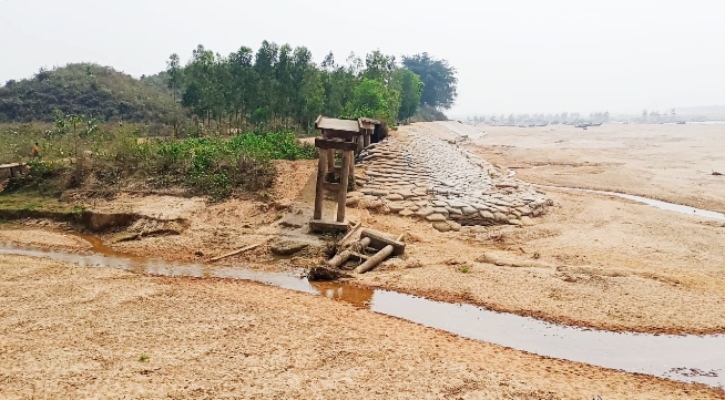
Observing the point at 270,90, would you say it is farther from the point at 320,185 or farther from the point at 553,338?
the point at 553,338

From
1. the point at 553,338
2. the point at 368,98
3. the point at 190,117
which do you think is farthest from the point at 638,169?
the point at 190,117

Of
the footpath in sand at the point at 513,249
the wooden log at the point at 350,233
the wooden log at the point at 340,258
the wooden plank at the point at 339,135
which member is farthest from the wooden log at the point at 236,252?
→ the wooden plank at the point at 339,135

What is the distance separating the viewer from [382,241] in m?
14.3

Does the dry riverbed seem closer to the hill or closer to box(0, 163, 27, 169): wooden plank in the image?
box(0, 163, 27, 169): wooden plank

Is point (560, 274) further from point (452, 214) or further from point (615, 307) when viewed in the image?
point (452, 214)

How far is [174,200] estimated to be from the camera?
18844 mm

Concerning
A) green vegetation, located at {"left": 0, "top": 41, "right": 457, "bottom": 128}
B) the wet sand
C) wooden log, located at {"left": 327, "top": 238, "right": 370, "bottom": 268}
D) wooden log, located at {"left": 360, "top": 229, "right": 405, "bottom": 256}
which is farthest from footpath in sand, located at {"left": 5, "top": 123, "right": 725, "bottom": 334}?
green vegetation, located at {"left": 0, "top": 41, "right": 457, "bottom": 128}

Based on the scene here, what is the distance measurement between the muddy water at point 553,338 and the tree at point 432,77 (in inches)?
2891

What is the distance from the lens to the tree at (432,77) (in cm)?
8275

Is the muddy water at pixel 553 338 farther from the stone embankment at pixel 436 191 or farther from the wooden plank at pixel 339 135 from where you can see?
the stone embankment at pixel 436 191

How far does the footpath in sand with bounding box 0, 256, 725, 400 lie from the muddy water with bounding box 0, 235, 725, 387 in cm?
54

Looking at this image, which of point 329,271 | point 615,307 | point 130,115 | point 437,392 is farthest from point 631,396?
point 130,115

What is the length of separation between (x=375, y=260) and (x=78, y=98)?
44914 millimetres

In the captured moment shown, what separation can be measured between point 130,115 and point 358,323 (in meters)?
43.8
